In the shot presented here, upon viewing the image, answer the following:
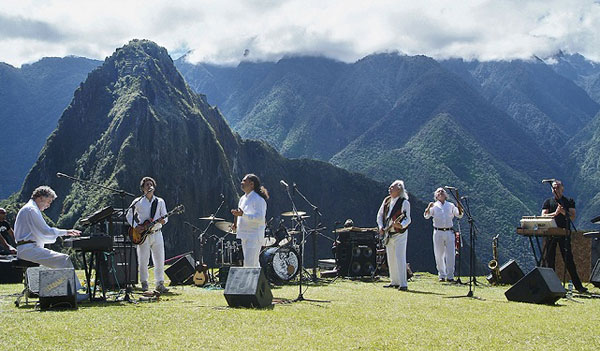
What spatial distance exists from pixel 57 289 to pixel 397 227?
605 centimetres

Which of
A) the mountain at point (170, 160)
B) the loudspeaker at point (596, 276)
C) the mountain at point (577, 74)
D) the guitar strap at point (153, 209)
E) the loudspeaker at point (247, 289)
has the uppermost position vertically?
the mountain at point (577, 74)

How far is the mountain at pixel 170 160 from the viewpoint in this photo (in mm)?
98562

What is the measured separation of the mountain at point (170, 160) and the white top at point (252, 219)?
7891cm

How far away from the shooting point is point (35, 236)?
8.84 metres

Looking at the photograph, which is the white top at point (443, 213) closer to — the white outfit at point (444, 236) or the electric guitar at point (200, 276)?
the white outfit at point (444, 236)

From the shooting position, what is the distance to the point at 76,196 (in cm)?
9300

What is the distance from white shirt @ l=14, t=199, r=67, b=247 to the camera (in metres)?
8.78

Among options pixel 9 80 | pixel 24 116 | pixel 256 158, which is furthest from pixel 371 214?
pixel 9 80

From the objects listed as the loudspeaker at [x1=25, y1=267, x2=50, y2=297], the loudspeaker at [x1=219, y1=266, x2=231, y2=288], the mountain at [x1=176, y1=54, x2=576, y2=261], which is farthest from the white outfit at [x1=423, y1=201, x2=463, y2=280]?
the mountain at [x1=176, y1=54, x2=576, y2=261]

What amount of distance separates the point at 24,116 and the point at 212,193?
Result: 77.6m

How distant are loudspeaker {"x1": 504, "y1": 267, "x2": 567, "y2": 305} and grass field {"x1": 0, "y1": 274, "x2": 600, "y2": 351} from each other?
0.19 m

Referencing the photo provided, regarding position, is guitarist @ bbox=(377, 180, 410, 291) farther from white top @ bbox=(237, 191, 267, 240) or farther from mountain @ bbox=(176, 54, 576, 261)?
mountain @ bbox=(176, 54, 576, 261)

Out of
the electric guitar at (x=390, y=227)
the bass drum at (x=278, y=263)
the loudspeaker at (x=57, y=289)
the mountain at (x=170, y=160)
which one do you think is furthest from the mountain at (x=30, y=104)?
the loudspeaker at (x=57, y=289)

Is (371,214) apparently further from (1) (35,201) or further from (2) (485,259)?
(1) (35,201)
